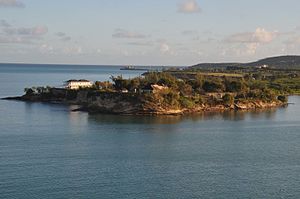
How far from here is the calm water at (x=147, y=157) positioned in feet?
61.3

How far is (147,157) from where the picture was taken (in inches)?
960

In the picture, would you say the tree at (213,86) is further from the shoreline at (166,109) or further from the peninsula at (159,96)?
the shoreline at (166,109)

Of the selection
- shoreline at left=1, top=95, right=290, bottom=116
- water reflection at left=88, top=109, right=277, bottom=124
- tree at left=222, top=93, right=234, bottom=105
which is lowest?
water reflection at left=88, top=109, right=277, bottom=124

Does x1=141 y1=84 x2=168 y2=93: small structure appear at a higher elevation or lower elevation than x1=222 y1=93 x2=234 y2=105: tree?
higher

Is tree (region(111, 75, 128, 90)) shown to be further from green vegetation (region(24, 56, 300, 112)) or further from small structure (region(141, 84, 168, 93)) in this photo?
small structure (region(141, 84, 168, 93))

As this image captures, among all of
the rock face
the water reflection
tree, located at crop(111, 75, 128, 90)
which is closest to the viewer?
the water reflection

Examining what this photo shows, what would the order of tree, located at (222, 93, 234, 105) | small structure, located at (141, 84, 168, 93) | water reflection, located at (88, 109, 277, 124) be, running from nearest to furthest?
water reflection, located at (88, 109, 277, 124) < small structure, located at (141, 84, 168, 93) < tree, located at (222, 93, 234, 105)

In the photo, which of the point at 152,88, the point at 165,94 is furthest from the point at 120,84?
the point at 165,94

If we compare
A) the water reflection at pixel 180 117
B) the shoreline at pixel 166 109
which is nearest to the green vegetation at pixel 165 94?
the shoreline at pixel 166 109

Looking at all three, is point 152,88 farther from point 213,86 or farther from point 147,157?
point 147,157

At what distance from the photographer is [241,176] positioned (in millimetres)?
20766

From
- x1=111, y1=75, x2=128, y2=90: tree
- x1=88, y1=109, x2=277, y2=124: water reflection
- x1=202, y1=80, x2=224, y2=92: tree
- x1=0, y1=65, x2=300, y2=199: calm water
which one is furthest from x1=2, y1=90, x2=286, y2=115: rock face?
x1=202, y1=80, x2=224, y2=92: tree

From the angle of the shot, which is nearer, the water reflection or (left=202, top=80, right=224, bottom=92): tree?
the water reflection

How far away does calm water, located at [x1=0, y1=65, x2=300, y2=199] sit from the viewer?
1869 cm
